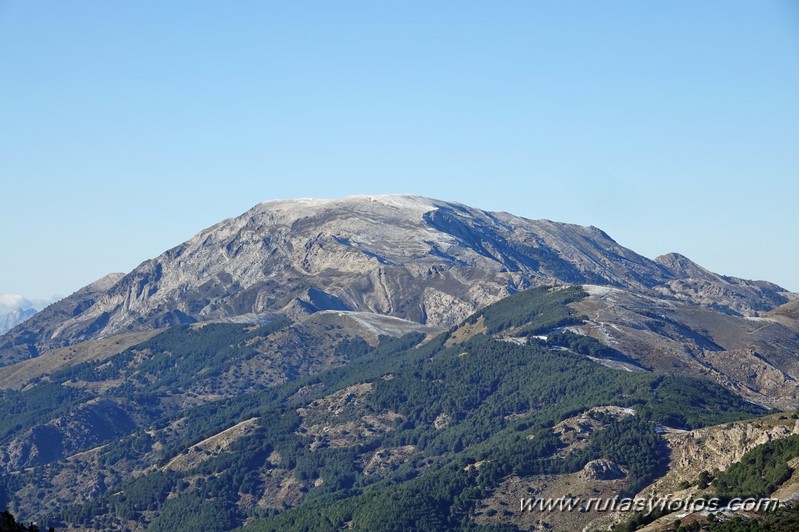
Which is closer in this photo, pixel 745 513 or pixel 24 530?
pixel 24 530

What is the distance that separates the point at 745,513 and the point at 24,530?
315ft

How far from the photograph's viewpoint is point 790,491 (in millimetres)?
198625

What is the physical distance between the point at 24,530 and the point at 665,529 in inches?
3352

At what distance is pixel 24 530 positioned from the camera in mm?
→ 166500

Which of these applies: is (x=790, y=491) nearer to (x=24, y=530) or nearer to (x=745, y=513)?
(x=745, y=513)

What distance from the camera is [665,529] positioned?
188375 mm

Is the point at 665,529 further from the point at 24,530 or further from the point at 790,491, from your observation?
the point at 24,530

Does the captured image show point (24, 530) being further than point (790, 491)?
No

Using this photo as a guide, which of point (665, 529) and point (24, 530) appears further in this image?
point (665, 529)

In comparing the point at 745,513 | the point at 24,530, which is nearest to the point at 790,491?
the point at 745,513

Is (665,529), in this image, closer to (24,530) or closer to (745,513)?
(745,513)

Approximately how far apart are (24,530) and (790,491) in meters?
107

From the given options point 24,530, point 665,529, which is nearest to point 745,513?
point 665,529

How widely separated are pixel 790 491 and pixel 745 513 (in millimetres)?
13009
